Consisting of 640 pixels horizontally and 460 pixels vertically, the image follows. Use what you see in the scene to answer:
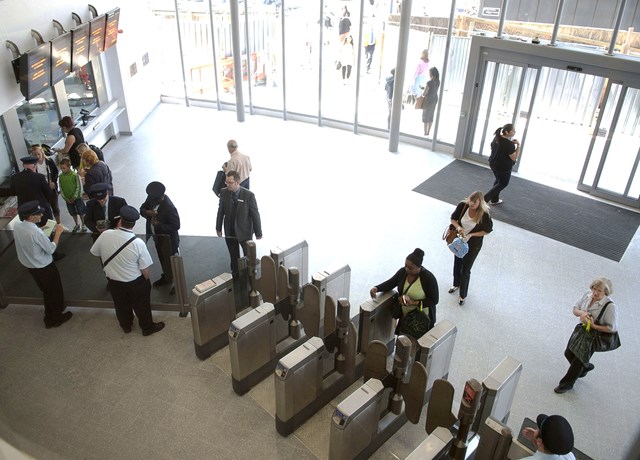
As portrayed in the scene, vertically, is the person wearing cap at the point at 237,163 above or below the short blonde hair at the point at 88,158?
below

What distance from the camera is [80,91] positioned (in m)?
10.3

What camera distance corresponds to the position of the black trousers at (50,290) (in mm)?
5688

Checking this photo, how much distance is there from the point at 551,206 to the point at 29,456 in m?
9.35

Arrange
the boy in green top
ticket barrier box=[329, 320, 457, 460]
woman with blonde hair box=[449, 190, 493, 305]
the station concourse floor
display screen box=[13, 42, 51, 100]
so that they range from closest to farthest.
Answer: ticket barrier box=[329, 320, 457, 460] → the station concourse floor → woman with blonde hair box=[449, 190, 493, 305] → display screen box=[13, 42, 51, 100] → the boy in green top

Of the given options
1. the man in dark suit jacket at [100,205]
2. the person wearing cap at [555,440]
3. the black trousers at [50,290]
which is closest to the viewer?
the person wearing cap at [555,440]

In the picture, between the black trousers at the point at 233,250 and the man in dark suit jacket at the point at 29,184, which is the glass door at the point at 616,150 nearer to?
the black trousers at the point at 233,250

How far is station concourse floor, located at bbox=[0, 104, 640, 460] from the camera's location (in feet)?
15.8

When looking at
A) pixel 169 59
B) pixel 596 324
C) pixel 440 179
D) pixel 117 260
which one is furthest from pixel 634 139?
pixel 169 59

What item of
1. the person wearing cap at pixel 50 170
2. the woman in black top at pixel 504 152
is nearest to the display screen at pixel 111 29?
the person wearing cap at pixel 50 170

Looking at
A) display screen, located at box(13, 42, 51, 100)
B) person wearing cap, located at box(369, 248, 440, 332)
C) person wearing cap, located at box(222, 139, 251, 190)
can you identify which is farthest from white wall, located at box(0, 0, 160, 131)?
person wearing cap, located at box(369, 248, 440, 332)

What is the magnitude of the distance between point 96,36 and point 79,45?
82 cm

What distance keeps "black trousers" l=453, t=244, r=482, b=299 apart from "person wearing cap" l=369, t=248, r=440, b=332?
1508mm

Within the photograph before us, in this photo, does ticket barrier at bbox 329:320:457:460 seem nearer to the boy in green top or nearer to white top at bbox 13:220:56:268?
white top at bbox 13:220:56:268

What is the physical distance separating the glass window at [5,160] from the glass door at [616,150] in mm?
9367
